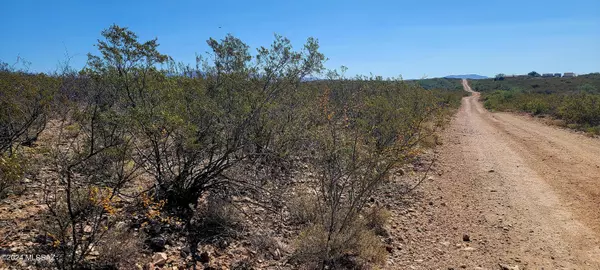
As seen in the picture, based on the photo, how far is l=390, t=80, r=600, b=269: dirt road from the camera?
4.36 meters

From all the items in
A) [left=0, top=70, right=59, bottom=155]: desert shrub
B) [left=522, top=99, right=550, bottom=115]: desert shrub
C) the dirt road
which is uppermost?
[left=0, top=70, right=59, bottom=155]: desert shrub

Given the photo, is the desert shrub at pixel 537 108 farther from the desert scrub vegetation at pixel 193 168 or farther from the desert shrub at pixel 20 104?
the desert shrub at pixel 20 104

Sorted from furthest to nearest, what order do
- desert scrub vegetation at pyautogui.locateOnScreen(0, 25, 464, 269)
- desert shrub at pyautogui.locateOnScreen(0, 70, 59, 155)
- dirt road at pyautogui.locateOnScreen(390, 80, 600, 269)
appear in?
desert shrub at pyautogui.locateOnScreen(0, 70, 59, 155), dirt road at pyautogui.locateOnScreen(390, 80, 600, 269), desert scrub vegetation at pyautogui.locateOnScreen(0, 25, 464, 269)

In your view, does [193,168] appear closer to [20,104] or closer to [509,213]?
[20,104]

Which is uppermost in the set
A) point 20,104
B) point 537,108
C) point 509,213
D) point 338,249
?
point 20,104

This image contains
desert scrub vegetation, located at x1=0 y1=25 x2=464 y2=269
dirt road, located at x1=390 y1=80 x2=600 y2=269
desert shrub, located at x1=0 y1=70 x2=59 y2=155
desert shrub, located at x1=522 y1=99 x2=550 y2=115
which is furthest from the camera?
desert shrub, located at x1=522 y1=99 x2=550 y2=115

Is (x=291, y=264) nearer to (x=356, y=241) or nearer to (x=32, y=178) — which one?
(x=356, y=241)

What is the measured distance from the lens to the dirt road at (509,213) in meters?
4.36

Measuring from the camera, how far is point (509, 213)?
578 centimetres

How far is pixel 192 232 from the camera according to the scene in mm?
4402

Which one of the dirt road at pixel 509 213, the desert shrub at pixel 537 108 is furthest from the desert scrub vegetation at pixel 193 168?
the desert shrub at pixel 537 108

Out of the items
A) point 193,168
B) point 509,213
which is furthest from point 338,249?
point 509,213

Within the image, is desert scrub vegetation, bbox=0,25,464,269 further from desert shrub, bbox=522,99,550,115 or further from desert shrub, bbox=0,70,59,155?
desert shrub, bbox=522,99,550,115

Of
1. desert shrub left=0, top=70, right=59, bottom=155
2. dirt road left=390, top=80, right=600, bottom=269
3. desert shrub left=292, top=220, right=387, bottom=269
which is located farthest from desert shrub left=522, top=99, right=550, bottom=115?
desert shrub left=0, top=70, right=59, bottom=155
